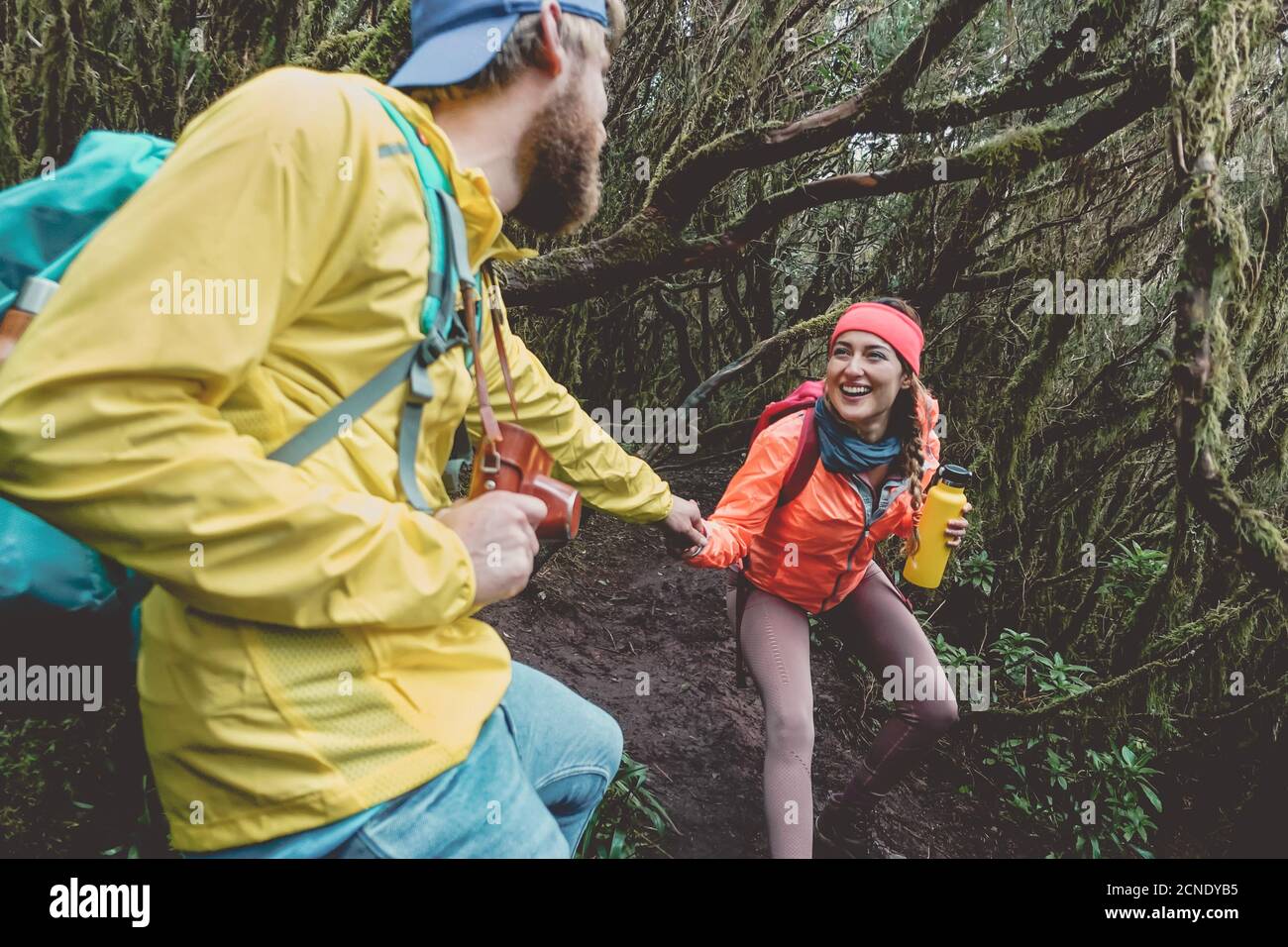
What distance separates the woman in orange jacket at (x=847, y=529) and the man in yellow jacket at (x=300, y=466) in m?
2.27

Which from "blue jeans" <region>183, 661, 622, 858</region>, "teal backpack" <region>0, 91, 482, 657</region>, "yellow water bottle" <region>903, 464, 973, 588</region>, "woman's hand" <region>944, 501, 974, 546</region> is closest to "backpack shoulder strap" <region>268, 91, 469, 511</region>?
"teal backpack" <region>0, 91, 482, 657</region>

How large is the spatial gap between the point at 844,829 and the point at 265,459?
3.97 m

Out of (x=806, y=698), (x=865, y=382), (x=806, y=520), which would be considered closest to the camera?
(x=806, y=698)

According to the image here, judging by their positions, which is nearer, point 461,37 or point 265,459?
point 265,459

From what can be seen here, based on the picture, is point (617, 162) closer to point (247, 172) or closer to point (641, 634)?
point (641, 634)

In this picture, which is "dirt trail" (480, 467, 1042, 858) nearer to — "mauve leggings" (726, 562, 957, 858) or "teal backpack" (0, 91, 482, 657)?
"mauve leggings" (726, 562, 957, 858)

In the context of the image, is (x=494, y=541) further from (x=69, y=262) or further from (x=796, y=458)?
(x=796, y=458)

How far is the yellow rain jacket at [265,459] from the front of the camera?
1.12 metres

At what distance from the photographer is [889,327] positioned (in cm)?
408

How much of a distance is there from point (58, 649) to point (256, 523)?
716 millimetres

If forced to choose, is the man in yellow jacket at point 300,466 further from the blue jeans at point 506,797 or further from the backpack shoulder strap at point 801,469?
the backpack shoulder strap at point 801,469

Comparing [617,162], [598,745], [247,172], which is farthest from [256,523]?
[617,162]

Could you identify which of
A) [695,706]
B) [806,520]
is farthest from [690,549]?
[695,706]

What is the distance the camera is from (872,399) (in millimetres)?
3979
